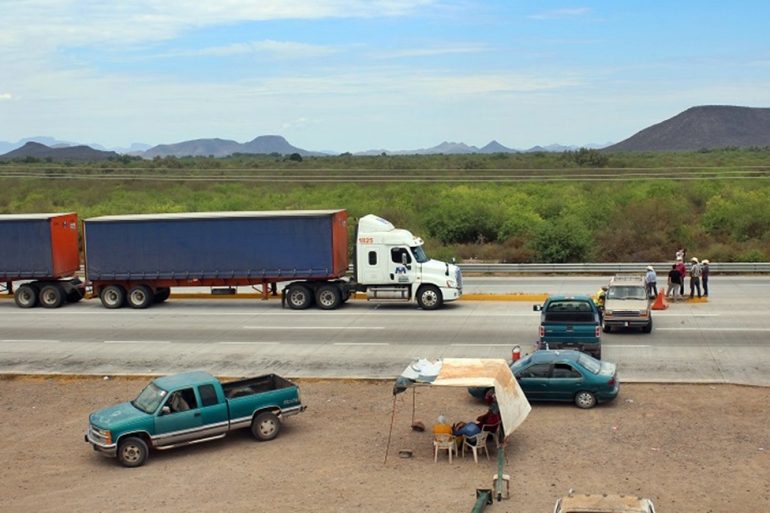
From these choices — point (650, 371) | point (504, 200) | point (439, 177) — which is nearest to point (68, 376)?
point (650, 371)

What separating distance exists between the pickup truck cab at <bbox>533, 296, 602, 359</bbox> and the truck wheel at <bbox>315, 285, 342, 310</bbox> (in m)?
9.65

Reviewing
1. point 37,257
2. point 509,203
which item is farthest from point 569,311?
point 509,203

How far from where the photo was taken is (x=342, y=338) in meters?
26.0

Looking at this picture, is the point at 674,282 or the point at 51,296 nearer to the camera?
the point at 674,282

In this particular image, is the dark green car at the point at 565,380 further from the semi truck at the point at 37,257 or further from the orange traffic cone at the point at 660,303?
the semi truck at the point at 37,257

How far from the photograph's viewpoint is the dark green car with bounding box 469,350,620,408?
727 inches

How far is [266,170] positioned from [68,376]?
293ft

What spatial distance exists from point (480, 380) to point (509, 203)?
43.8m

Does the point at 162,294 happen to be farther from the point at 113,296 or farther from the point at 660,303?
the point at 660,303

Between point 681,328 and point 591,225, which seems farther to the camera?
point 591,225

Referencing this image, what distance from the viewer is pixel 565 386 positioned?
1852 cm

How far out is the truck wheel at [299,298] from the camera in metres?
31.0

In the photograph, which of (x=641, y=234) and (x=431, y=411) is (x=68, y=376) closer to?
(x=431, y=411)

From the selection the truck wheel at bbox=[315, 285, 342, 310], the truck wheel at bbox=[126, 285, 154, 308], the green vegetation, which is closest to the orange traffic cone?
the truck wheel at bbox=[315, 285, 342, 310]
